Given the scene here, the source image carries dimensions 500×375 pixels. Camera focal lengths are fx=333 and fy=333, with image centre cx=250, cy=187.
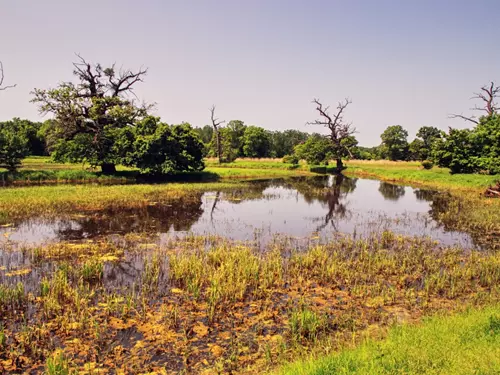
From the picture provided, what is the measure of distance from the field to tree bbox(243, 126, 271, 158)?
90.5 m

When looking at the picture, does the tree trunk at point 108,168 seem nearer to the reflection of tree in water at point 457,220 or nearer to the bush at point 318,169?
the reflection of tree in water at point 457,220

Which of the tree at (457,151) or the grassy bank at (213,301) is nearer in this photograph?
the grassy bank at (213,301)

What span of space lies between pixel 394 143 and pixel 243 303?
115375 mm

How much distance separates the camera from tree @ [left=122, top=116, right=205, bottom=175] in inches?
1747

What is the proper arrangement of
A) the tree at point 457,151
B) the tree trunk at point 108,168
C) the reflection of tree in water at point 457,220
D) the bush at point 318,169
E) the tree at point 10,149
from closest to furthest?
the reflection of tree in water at point 457,220 → the tree at point 10,149 → the tree trunk at point 108,168 → the tree at point 457,151 → the bush at point 318,169

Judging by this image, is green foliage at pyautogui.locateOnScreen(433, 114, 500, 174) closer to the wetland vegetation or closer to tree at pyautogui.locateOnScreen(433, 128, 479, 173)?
tree at pyautogui.locateOnScreen(433, 128, 479, 173)

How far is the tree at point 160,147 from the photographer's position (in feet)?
146

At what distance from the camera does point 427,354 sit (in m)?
6.07

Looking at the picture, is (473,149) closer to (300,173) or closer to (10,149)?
(300,173)

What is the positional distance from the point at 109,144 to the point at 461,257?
4386cm

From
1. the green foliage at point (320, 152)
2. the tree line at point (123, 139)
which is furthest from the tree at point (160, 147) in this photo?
the green foliage at point (320, 152)

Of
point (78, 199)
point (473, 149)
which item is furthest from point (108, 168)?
point (473, 149)

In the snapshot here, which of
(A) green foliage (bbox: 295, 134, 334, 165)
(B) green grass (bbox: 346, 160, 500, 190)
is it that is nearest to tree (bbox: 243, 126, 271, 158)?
(A) green foliage (bbox: 295, 134, 334, 165)

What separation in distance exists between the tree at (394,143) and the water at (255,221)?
85.0 meters
